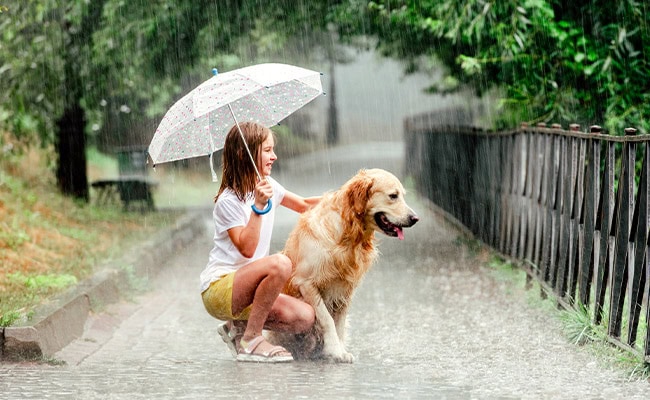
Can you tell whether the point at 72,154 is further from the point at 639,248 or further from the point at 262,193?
the point at 639,248

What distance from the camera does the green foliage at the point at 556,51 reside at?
10727 millimetres

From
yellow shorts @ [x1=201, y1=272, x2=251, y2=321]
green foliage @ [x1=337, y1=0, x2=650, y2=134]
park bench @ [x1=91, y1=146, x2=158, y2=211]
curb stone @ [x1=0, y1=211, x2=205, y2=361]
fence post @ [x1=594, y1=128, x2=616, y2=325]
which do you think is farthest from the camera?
park bench @ [x1=91, y1=146, x2=158, y2=211]

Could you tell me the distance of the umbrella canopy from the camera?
5.97 m

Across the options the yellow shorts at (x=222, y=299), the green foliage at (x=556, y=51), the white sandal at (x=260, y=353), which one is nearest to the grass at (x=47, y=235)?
the yellow shorts at (x=222, y=299)

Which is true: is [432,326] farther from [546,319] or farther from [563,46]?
[563,46]

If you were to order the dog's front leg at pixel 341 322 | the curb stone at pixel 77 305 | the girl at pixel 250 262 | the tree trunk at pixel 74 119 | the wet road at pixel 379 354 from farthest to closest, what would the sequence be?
the tree trunk at pixel 74 119
the curb stone at pixel 77 305
the dog's front leg at pixel 341 322
the girl at pixel 250 262
the wet road at pixel 379 354

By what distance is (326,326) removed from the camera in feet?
20.5

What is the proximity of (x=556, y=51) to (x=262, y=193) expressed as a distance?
6508 millimetres

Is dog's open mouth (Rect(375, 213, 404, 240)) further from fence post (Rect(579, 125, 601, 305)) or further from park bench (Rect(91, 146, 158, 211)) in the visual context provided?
park bench (Rect(91, 146, 158, 211))

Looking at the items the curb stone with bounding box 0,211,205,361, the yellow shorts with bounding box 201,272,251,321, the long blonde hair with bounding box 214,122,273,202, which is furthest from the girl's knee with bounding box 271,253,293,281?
the curb stone with bounding box 0,211,205,361

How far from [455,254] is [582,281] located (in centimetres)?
531

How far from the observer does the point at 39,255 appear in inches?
403

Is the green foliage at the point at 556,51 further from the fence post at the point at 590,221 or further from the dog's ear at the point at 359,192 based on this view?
the dog's ear at the point at 359,192

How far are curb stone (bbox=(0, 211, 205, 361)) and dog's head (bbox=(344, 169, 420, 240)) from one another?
2.43 metres
